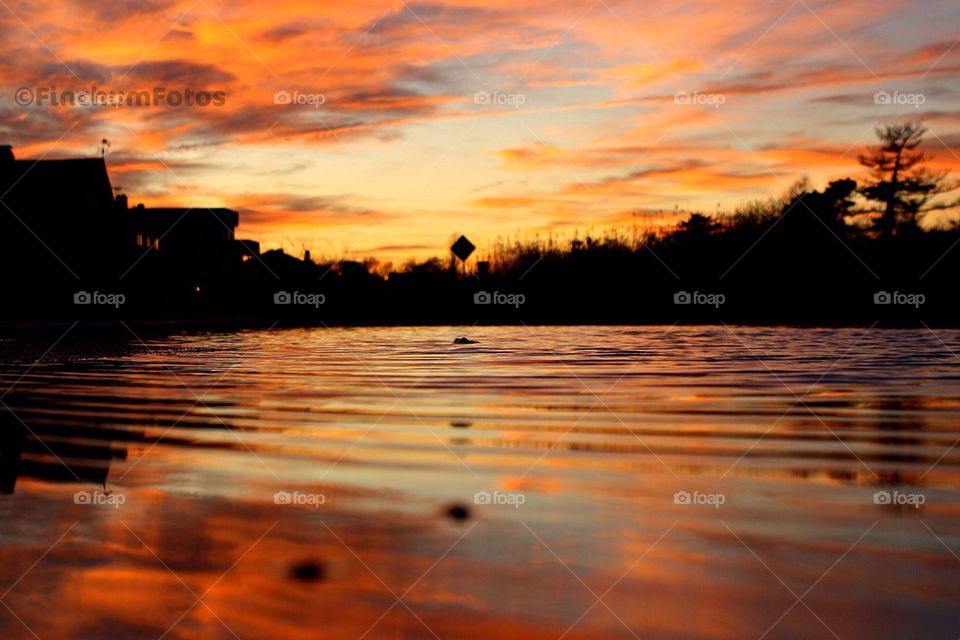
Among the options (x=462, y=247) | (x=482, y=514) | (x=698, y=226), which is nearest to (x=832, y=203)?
(x=698, y=226)

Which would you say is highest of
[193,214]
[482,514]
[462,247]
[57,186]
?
[193,214]

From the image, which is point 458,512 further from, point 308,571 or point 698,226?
point 698,226

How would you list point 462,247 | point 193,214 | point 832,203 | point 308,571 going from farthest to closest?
point 193,214 → point 832,203 → point 462,247 → point 308,571

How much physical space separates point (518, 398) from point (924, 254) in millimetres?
43749

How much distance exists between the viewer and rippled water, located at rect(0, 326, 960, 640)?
3.94 meters

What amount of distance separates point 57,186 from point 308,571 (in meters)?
59.3

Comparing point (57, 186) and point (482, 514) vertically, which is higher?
point (57, 186)

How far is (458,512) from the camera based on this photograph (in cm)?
575

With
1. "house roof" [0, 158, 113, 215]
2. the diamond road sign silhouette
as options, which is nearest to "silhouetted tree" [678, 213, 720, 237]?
the diamond road sign silhouette

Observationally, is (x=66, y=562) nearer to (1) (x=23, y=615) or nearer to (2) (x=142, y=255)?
(1) (x=23, y=615)

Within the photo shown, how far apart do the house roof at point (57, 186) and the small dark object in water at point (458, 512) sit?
5172 cm

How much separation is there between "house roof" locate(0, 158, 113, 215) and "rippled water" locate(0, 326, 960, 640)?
149 feet

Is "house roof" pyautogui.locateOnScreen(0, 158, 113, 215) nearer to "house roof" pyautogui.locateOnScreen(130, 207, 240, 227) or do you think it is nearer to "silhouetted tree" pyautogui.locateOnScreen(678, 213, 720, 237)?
"house roof" pyautogui.locateOnScreen(130, 207, 240, 227)

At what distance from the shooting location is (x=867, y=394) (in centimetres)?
1256
